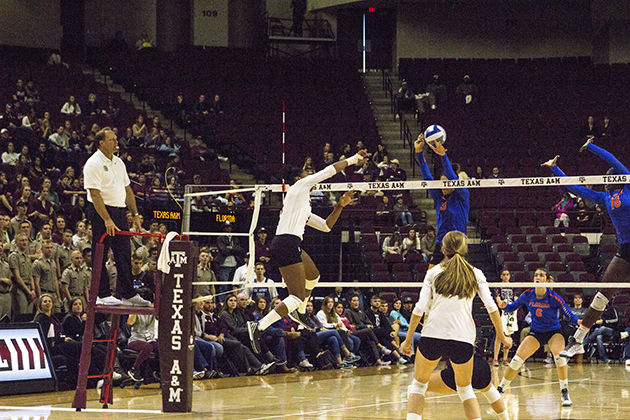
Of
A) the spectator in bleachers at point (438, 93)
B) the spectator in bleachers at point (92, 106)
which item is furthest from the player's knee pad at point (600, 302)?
the spectator in bleachers at point (438, 93)

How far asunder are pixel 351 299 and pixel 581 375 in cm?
440

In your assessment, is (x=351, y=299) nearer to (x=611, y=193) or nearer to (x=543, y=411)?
(x=543, y=411)

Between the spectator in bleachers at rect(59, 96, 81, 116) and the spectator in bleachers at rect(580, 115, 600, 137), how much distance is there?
13.1 metres

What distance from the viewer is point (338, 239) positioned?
63.8ft

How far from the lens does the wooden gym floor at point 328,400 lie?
10.9m

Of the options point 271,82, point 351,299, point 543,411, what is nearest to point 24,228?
point 351,299

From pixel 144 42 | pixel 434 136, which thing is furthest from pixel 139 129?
pixel 434 136

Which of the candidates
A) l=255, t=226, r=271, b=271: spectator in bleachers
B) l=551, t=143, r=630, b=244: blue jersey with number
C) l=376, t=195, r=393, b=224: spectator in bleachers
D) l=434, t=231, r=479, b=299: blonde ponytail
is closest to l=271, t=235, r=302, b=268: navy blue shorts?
l=434, t=231, r=479, b=299: blonde ponytail

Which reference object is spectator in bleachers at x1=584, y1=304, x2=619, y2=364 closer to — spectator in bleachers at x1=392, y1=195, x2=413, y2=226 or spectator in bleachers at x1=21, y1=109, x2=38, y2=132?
spectator in bleachers at x1=392, y1=195, x2=413, y2=226

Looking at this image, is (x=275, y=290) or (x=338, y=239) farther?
(x=338, y=239)

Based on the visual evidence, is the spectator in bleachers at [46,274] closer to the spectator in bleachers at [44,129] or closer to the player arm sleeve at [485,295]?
the spectator in bleachers at [44,129]

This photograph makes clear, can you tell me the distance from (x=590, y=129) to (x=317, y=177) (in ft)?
56.5

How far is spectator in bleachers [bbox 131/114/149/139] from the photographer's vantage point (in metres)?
22.0

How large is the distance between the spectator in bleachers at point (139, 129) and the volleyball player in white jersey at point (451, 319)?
50.1 ft
